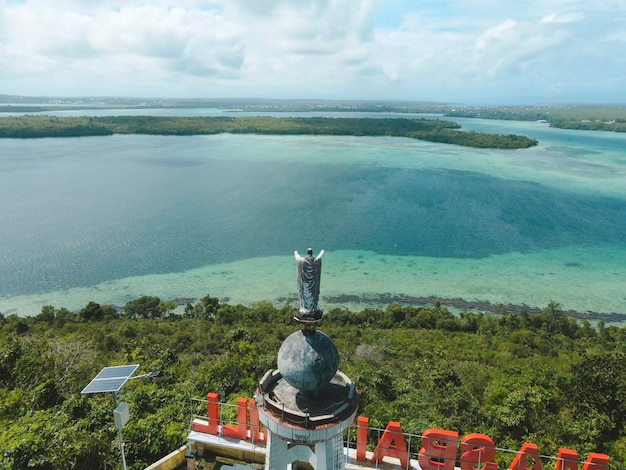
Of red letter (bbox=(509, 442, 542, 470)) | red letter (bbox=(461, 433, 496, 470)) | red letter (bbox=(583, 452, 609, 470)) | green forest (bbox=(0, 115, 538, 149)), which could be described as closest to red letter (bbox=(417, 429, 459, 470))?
red letter (bbox=(461, 433, 496, 470))

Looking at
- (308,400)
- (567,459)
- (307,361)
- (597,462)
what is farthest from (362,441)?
(597,462)

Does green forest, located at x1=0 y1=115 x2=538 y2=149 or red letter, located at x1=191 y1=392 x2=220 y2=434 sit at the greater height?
green forest, located at x1=0 y1=115 x2=538 y2=149

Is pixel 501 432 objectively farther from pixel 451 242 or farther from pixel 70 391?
pixel 451 242

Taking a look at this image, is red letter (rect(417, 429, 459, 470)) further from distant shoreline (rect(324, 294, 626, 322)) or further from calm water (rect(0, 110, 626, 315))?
calm water (rect(0, 110, 626, 315))

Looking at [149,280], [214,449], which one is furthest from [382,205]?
[214,449]

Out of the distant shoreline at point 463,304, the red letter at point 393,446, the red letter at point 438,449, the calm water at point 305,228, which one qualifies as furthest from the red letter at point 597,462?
the calm water at point 305,228

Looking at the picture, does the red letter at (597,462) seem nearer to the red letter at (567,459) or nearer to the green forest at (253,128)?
→ the red letter at (567,459)
